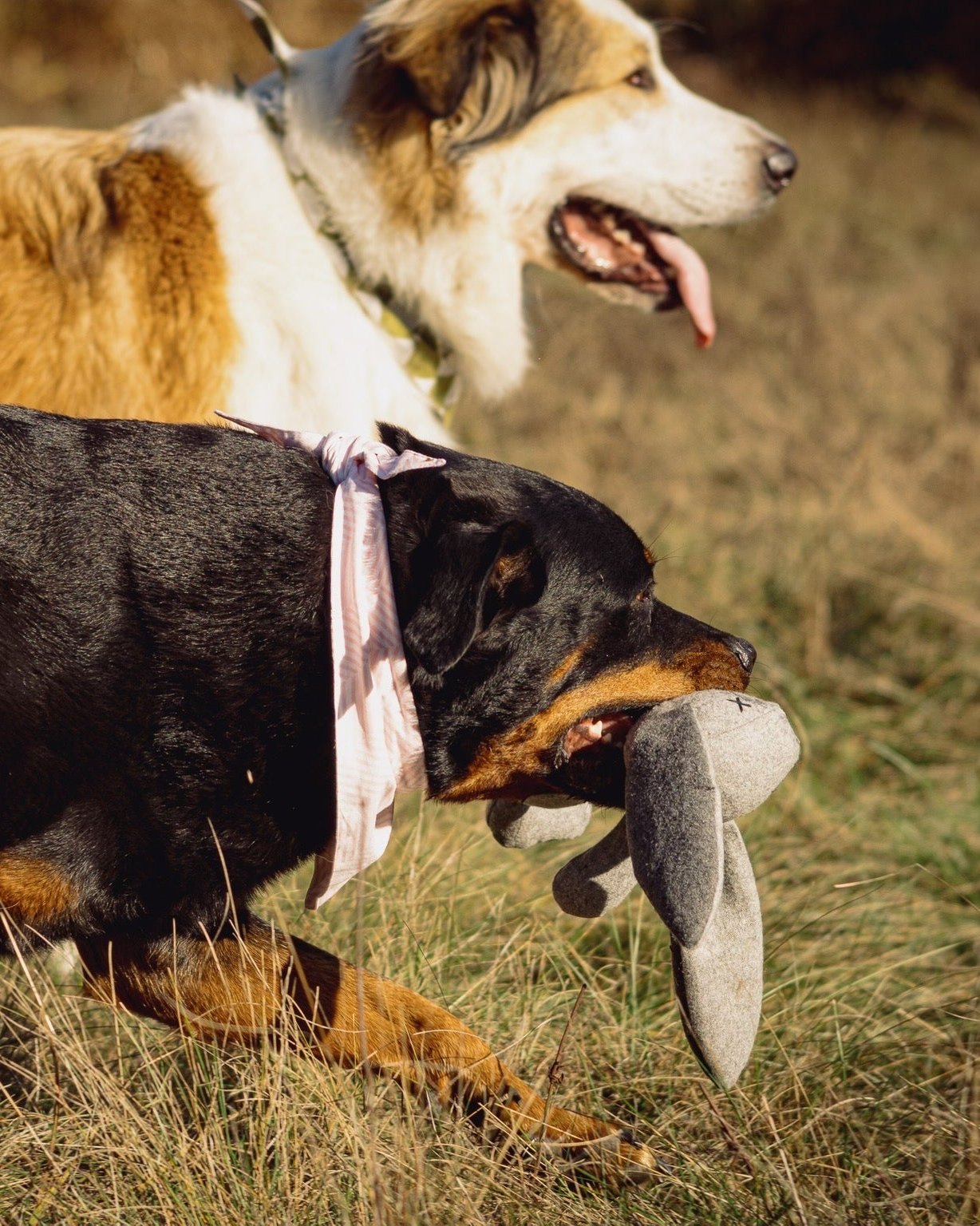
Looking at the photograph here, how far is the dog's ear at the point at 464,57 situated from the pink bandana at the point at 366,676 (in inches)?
66.6

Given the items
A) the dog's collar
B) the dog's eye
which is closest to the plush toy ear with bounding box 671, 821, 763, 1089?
the dog's collar

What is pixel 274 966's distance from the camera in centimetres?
254

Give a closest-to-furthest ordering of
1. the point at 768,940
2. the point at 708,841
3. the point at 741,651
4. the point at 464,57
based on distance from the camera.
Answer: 1. the point at 708,841
2. the point at 741,651
3. the point at 768,940
4. the point at 464,57

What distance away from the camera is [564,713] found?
2.63m

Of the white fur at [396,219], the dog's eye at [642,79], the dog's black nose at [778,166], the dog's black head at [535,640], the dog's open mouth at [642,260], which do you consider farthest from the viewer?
the dog's black nose at [778,166]

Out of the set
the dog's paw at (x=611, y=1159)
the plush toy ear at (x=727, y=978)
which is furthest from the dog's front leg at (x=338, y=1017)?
the plush toy ear at (x=727, y=978)

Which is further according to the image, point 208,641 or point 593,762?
point 593,762

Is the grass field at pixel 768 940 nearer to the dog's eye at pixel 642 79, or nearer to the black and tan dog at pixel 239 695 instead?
the black and tan dog at pixel 239 695

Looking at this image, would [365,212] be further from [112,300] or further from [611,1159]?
[611,1159]

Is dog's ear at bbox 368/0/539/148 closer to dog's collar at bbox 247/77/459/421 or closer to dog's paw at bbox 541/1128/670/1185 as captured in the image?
dog's collar at bbox 247/77/459/421

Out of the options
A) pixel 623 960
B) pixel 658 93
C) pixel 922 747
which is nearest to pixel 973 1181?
pixel 623 960

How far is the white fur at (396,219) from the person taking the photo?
3.55 metres

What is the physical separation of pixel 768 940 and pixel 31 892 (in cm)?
176

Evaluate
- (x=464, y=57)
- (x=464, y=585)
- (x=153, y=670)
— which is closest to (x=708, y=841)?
(x=464, y=585)
